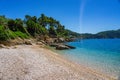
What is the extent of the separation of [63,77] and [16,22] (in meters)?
53.9

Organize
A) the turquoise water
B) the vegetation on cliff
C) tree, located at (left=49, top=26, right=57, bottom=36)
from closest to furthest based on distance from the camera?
the turquoise water, the vegetation on cliff, tree, located at (left=49, top=26, right=57, bottom=36)

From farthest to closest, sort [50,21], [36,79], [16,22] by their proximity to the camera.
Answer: [50,21]
[16,22]
[36,79]

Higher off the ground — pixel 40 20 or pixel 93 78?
pixel 40 20

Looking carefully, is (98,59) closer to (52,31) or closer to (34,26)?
(34,26)

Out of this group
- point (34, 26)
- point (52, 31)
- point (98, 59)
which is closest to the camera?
point (98, 59)

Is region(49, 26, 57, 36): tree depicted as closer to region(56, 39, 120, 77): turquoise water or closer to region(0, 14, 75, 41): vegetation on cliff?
region(0, 14, 75, 41): vegetation on cliff

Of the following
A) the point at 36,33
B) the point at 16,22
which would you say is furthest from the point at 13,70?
the point at 36,33

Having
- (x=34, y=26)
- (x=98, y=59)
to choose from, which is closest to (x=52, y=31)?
(x=34, y=26)

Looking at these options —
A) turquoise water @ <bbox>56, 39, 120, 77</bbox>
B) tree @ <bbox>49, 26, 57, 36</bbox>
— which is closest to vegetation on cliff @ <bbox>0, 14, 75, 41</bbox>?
tree @ <bbox>49, 26, 57, 36</bbox>

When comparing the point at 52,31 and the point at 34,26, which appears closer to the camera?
the point at 34,26

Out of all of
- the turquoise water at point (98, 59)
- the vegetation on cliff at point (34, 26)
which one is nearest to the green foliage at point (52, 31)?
the vegetation on cliff at point (34, 26)

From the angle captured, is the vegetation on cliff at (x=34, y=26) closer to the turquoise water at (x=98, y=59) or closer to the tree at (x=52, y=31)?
the tree at (x=52, y=31)

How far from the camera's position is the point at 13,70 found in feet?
42.8

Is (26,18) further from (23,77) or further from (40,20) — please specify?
(23,77)
